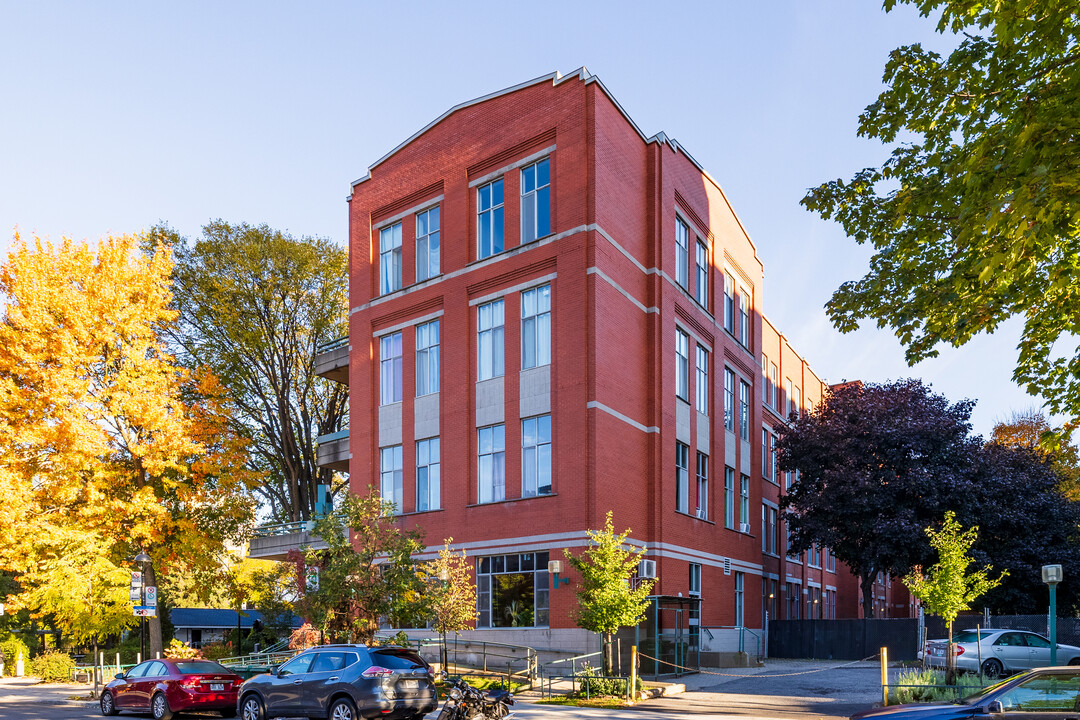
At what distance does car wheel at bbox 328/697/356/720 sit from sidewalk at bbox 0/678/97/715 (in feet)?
40.2

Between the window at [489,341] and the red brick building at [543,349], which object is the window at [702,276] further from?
the window at [489,341]

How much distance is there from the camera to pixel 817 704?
21.6 meters

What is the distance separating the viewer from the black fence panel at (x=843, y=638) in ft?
129

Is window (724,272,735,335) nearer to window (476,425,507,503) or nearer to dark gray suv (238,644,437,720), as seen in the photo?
window (476,425,507,503)

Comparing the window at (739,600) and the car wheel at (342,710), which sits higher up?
the car wheel at (342,710)

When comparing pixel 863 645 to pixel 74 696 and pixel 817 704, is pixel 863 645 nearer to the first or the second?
pixel 817 704

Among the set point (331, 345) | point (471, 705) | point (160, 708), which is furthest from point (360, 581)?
point (331, 345)

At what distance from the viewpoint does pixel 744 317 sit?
4619cm

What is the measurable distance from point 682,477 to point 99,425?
20.5m

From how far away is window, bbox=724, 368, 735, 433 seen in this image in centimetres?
4219

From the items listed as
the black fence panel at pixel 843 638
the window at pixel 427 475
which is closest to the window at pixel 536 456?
the window at pixel 427 475

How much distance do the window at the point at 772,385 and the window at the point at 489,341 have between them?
79.7 ft

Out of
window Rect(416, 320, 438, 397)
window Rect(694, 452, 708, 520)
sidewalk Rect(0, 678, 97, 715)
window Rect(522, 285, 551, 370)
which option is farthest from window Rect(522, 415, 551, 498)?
sidewalk Rect(0, 678, 97, 715)

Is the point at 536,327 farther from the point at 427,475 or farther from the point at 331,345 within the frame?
the point at 331,345
